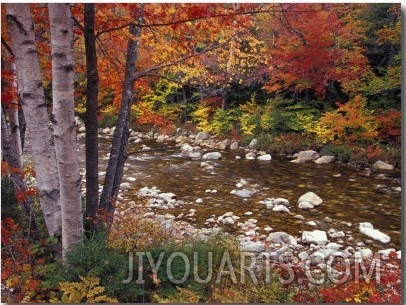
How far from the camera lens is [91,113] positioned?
151 inches

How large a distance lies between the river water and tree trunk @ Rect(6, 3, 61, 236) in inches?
83.5

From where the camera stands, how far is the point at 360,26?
14359 mm

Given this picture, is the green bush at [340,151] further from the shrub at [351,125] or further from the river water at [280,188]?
the river water at [280,188]

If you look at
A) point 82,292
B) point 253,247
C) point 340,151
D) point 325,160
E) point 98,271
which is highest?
point 340,151

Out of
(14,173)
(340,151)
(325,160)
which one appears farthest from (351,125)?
(14,173)

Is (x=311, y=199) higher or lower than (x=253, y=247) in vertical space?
higher

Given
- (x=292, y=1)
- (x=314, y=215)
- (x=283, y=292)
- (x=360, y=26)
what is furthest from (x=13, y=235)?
(x=360, y=26)

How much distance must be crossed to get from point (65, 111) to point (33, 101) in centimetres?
41

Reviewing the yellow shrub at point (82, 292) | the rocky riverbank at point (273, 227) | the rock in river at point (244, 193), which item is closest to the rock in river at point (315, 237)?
the rocky riverbank at point (273, 227)

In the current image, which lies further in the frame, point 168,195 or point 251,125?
point 251,125

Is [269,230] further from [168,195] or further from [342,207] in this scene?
[168,195]

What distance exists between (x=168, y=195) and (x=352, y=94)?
29.6 feet

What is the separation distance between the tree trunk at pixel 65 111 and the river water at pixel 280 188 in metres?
2.31

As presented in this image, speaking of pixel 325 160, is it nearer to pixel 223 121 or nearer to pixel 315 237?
pixel 223 121
